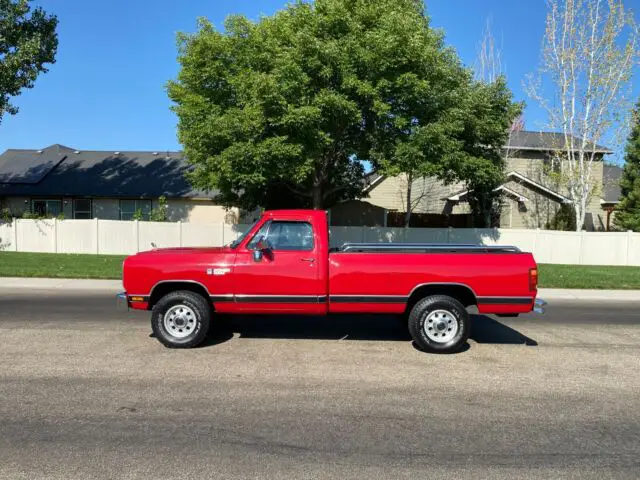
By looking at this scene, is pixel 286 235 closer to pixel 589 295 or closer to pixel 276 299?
pixel 276 299

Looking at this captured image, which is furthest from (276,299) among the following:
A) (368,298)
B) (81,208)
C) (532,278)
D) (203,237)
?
(81,208)

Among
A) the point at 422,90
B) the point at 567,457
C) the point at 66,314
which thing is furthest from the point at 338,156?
the point at 567,457

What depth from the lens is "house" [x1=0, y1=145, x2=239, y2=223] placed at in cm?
2880

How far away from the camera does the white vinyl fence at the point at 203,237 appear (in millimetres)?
22797

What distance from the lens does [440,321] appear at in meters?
7.10

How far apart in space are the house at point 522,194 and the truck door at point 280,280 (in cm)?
1924

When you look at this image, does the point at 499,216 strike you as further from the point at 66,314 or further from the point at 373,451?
the point at 373,451

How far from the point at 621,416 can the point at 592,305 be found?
26.7ft

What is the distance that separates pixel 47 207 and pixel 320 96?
21.2 m

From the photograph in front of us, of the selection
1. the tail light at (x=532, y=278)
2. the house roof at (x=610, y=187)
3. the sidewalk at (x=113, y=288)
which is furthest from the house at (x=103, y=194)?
the house roof at (x=610, y=187)

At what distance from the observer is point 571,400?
5.34 metres

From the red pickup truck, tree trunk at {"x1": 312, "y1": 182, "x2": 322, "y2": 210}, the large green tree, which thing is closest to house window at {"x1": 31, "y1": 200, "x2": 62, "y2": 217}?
the large green tree

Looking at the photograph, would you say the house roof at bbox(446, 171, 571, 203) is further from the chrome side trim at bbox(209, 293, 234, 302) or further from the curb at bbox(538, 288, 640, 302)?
the chrome side trim at bbox(209, 293, 234, 302)

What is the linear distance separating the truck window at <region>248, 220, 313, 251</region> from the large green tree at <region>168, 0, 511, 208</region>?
26.5 feet
